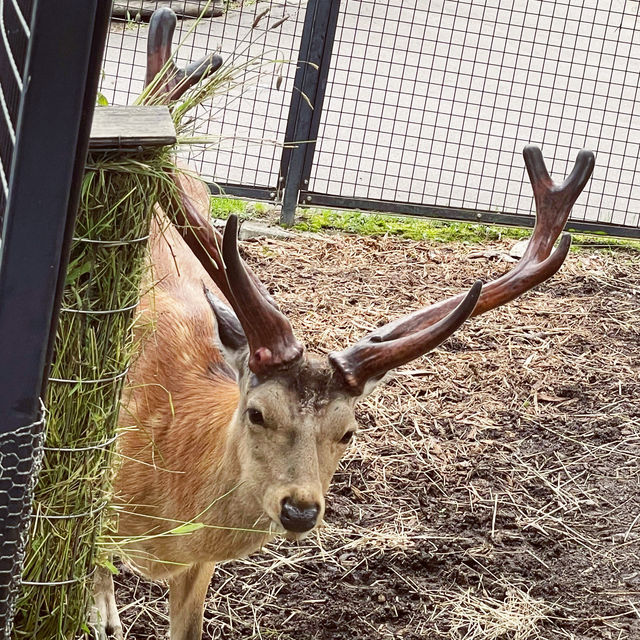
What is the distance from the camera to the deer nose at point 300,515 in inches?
128

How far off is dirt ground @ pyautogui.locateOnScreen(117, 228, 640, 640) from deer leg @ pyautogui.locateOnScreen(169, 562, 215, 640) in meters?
0.25

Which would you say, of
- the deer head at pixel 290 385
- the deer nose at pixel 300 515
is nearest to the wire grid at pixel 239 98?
the deer head at pixel 290 385

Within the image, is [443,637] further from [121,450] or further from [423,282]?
[423,282]

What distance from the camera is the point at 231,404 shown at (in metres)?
3.88

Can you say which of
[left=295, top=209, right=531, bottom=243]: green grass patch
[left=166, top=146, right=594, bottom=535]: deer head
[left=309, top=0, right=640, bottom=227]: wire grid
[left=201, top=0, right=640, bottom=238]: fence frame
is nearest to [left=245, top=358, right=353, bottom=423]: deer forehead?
[left=166, top=146, right=594, bottom=535]: deer head

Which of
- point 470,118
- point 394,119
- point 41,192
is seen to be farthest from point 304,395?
point 470,118

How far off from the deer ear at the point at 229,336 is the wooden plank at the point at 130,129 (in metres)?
1.04

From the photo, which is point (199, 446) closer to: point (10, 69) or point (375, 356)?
point (375, 356)

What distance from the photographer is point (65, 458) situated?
107 inches

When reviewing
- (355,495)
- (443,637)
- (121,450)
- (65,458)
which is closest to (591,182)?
(355,495)

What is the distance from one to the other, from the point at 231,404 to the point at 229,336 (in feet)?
1.04

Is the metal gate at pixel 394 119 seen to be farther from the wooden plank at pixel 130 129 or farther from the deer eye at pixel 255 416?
the wooden plank at pixel 130 129

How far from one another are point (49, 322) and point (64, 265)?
112 mm

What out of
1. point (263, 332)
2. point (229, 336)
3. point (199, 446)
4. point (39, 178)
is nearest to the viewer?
point (39, 178)
